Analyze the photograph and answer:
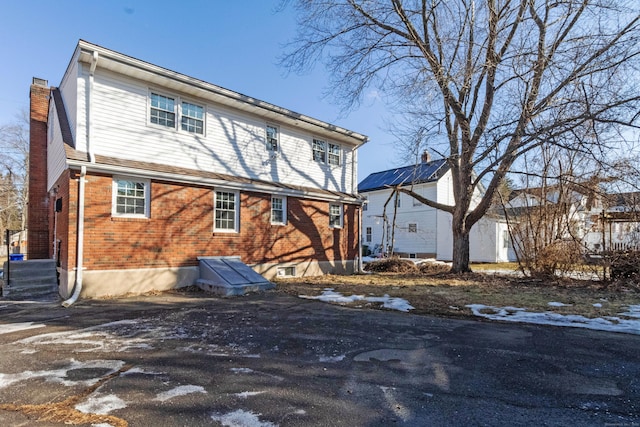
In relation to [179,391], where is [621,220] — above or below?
above

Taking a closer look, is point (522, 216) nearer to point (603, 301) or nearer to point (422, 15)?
point (603, 301)

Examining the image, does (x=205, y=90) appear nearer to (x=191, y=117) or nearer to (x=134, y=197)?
(x=191, y=117)

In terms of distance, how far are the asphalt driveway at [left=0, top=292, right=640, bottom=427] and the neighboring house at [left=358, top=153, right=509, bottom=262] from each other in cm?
1526

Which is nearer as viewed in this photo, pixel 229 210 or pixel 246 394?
pixel 246 394

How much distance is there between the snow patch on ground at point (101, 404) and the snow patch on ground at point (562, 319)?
6.23m

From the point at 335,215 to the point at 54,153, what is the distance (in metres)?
9.86

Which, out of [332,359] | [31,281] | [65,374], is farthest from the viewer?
[31,281]

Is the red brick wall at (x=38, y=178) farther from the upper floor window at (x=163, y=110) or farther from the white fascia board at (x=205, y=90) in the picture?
the upper floor window at (x=163, y=110)

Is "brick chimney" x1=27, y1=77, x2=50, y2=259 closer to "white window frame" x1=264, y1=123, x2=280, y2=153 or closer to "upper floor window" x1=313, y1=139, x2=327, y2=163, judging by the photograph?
"white window frame" x1=264, y1=123, x2=280, y2=153

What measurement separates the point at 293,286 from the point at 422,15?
35.7 ft

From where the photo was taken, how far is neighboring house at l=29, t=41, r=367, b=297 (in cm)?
891

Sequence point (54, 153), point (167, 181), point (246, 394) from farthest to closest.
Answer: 1. point (54, 153)
2. point (167, 181)
3. point (246, 394)

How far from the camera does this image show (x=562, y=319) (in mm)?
6723

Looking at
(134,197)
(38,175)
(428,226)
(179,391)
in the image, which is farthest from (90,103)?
(428,226)
